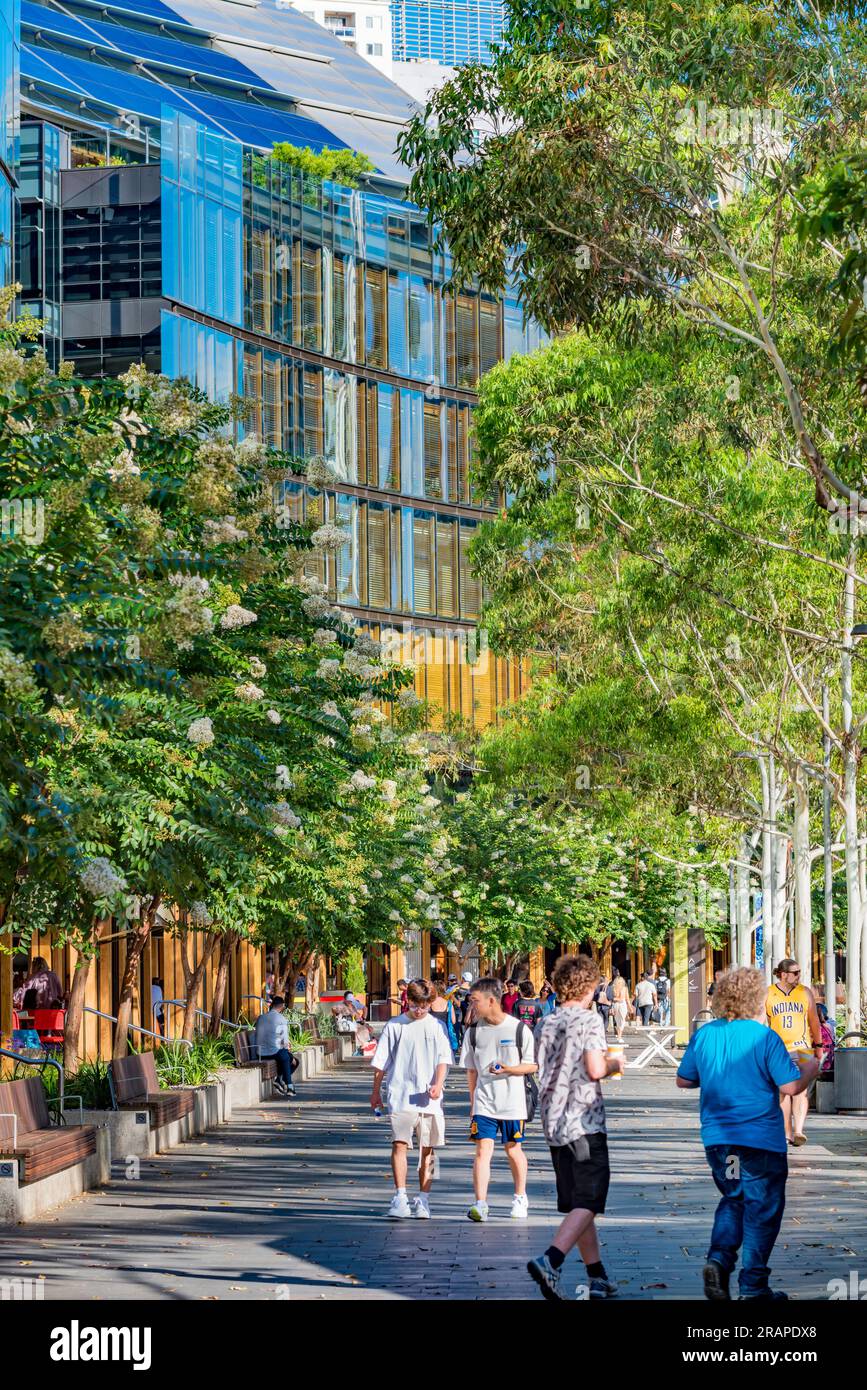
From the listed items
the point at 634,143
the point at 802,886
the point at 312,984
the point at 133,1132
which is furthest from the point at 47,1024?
the point at 312,984

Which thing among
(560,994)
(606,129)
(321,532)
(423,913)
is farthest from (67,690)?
(423,913)

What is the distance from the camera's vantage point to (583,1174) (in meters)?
10.5

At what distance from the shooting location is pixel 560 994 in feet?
37.2

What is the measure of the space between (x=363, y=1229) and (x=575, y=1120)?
3.71 m

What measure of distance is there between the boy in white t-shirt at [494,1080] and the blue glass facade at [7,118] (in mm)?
17978

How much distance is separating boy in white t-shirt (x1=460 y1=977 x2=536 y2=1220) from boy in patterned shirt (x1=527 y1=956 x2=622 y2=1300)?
9.45 ft

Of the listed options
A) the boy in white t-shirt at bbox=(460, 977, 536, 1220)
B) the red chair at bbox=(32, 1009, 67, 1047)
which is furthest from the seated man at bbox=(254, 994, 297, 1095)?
the boy in white t-shirt at bbox=(460, 977, 536, 1220)

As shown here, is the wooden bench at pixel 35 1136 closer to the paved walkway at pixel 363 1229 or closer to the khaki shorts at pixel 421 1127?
the paved walkway at pixel 363 1229

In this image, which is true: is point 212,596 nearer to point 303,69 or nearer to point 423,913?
point 423,913

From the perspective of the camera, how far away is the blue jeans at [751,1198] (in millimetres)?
9867

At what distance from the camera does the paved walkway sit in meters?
11.1

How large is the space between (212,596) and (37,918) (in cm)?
307

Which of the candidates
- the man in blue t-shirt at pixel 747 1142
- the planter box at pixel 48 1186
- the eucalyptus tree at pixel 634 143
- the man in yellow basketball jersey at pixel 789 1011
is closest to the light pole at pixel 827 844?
the man in yellow basketball jersey at pixel 789 1011

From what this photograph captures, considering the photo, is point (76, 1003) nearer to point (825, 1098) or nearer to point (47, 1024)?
point (47, 1024)
